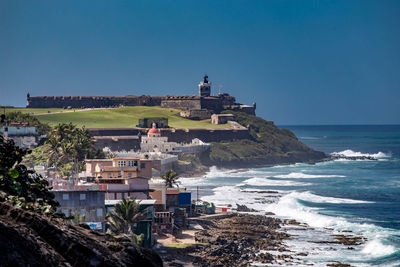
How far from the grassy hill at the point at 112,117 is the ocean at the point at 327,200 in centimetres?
3116

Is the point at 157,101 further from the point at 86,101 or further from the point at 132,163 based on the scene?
the point at 132,163

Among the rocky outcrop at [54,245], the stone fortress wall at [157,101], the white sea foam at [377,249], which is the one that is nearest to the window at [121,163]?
the white sea foam at [377,249]

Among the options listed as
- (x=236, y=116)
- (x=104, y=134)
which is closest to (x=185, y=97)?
(x=236, y=116)

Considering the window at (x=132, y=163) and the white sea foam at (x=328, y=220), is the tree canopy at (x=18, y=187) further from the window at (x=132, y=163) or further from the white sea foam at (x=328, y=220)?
the window at (x=132, y=163)

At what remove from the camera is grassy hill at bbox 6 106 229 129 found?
148250mm

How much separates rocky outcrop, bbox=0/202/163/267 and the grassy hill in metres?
129

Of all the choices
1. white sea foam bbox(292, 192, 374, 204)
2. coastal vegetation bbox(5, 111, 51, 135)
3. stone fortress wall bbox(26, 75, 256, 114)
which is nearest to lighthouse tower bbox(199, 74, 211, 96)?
stone fortress wall bbox(26, 75, 256, 114)

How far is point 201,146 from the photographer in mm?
136375

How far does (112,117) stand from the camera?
163 metres

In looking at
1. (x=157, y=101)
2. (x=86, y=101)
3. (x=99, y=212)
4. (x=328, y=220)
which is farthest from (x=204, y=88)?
(x=99, y=212)

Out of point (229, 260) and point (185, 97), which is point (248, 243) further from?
point (185, 97)

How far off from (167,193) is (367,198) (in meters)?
34.3

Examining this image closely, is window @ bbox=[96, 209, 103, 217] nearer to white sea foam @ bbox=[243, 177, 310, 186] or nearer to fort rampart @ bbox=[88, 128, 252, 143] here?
white sea foam @ bbox=[243, 177, 310, 186]

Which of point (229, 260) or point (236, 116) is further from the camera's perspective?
point (236, 116)
